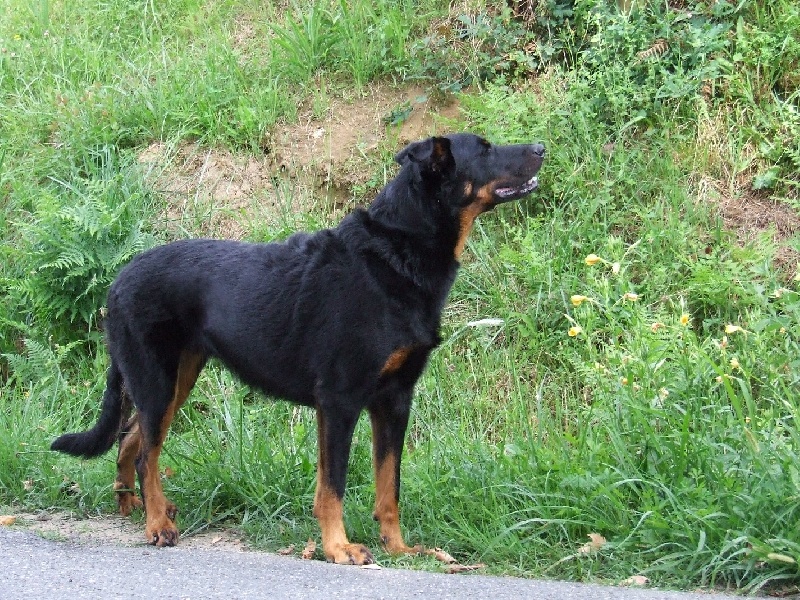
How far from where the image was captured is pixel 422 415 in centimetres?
646

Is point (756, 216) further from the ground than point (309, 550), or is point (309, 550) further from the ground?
point (756, 216)

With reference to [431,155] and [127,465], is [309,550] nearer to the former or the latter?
[127,465]

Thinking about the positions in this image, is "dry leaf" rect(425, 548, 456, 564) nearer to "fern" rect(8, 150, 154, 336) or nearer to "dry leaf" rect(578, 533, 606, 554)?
"dry leaf" rect(578, 533, 606, 554)

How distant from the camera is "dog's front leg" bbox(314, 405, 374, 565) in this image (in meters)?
4.62

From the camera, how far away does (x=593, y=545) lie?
4348 millimetres

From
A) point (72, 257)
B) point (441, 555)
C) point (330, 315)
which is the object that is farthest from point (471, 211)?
point (72, 257)

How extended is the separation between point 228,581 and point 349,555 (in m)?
0.71

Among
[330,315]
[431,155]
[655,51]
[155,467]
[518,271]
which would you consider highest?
[655,51]

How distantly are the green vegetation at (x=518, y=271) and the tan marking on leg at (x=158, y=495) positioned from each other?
0.93ft

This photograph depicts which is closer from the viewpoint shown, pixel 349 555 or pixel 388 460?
pixel 349 555

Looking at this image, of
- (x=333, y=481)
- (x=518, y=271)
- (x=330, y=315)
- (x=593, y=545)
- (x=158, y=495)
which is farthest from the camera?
(x=518, y=271)

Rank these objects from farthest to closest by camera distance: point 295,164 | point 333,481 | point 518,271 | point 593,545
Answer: point 295,164, point 518,271, point 333,481, point 593,545

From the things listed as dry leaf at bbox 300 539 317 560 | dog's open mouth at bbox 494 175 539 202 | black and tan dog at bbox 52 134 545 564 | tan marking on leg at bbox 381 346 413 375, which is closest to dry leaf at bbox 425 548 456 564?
black and tan dog at bbox 52 134 545 564

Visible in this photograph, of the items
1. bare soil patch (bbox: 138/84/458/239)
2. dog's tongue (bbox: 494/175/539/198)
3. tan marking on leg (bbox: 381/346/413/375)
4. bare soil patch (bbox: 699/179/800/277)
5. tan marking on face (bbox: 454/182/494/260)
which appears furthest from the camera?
bare soil patch (bbox: 138/84/458/239)
